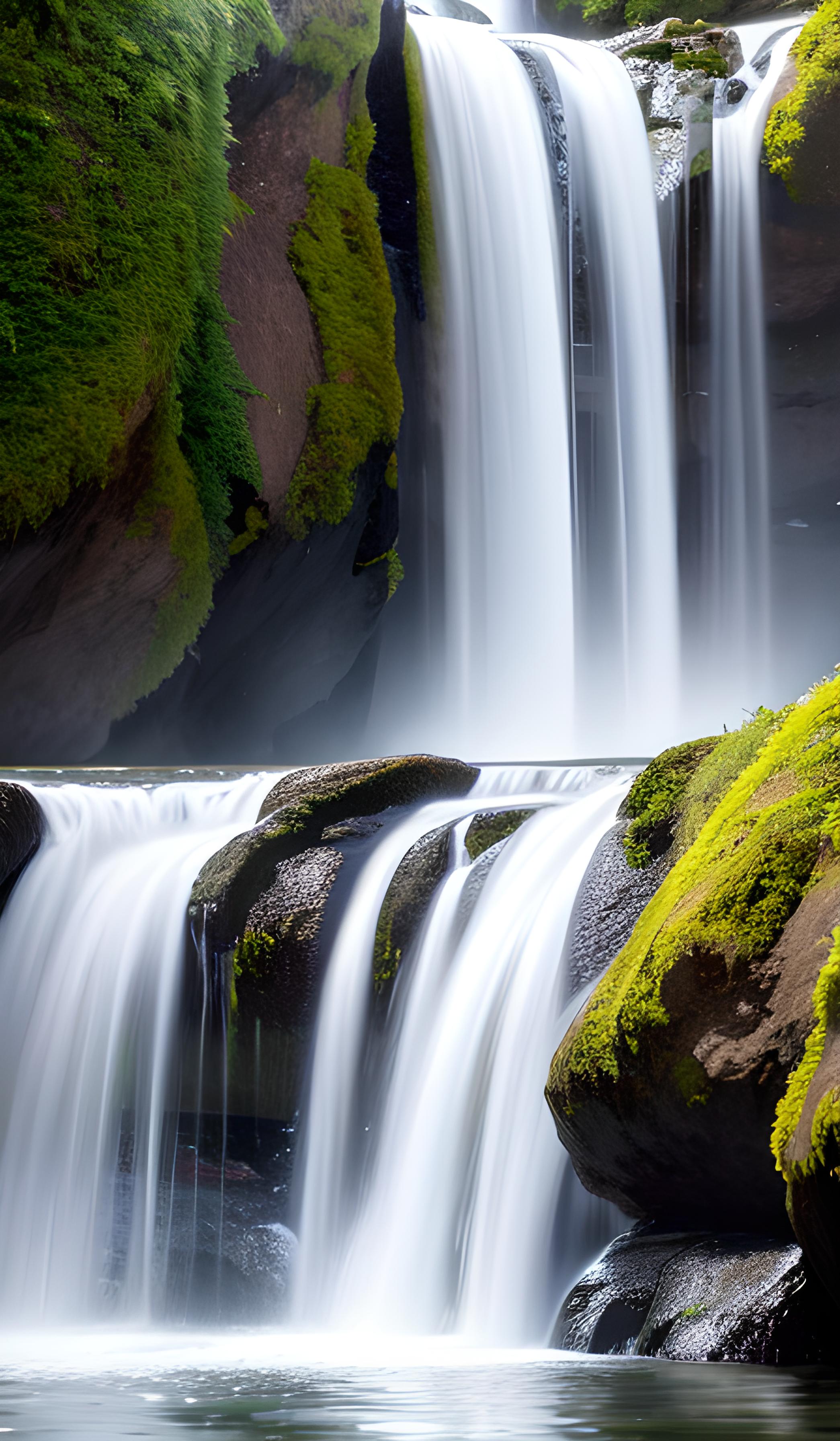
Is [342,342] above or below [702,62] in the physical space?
below

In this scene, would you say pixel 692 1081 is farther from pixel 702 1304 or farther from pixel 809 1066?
pixel 702 1304

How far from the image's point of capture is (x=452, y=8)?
78.3ft

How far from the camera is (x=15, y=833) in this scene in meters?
6.84

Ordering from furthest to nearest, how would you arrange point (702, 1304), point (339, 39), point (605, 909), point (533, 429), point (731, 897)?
point (533, 429) < point (339, 39) < point (605, 909) < point (731, 897) < point (702, 1304)

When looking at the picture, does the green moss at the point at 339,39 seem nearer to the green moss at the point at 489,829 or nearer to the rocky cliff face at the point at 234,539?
the rocky cliff face at the point at 234,539

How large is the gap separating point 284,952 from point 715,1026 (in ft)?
8.60

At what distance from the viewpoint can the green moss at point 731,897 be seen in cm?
406

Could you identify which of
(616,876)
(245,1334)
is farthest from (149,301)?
(245,1334)

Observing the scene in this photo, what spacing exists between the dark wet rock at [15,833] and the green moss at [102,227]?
3155 millimetres

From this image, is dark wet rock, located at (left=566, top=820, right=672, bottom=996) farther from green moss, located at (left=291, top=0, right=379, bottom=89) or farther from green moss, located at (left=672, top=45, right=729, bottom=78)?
green moss, located at (left=672, top=45, right=729, bottom=78)

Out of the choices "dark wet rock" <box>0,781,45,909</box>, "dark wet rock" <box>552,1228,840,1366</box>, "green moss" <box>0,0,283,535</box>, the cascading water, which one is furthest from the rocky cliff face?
"dark wet rock" <box>552,1228,840,1366</box>

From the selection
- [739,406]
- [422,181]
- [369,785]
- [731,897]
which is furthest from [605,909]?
[739,406]

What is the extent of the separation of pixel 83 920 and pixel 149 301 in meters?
5.76

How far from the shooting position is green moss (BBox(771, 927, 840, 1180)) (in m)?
3.48
